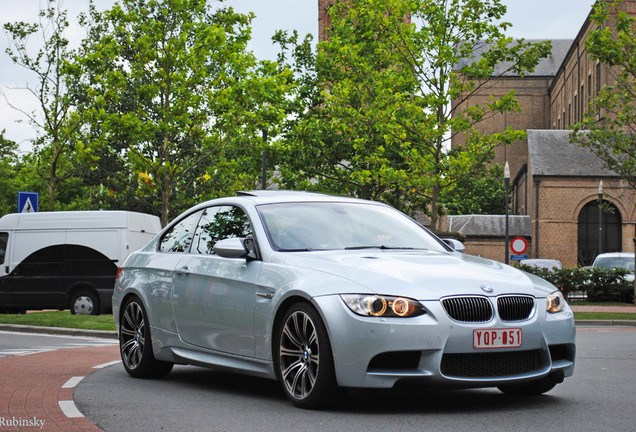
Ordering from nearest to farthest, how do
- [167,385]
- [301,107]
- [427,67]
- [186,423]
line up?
1. [186,423]
2. [167,385]
3. [427,67]
4. [301,107]

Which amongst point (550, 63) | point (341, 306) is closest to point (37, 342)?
point (341, 306)

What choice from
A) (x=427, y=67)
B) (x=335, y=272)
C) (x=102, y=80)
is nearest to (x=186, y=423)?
(x=335, y=272)

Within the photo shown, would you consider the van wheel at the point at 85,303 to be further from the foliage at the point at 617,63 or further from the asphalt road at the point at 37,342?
the foliage at the point at 617,63

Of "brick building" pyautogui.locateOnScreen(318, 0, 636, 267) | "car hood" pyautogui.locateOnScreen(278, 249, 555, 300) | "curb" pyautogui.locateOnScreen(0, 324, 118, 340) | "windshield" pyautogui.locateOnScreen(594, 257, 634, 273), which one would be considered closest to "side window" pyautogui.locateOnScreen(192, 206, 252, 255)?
"car hood" pyautogui.locateOnScreen(278, 249, 555, 300)

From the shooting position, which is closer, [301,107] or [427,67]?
[427,67]

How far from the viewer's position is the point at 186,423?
568cm

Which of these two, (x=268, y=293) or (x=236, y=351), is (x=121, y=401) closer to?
(x=236, y=351)

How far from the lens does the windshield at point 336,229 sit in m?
6.82

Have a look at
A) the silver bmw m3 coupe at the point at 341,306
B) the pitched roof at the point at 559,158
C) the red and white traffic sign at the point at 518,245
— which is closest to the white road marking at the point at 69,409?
the silver bmw m3 coupe at the point at 341,306

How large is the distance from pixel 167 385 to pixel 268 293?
1851 millimetres

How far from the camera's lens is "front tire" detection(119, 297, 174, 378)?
8.13 meters

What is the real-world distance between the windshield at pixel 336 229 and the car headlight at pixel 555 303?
110cm

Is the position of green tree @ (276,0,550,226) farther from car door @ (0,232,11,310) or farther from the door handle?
the door handle

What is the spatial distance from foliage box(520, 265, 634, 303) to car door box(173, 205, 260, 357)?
80.8 feet
